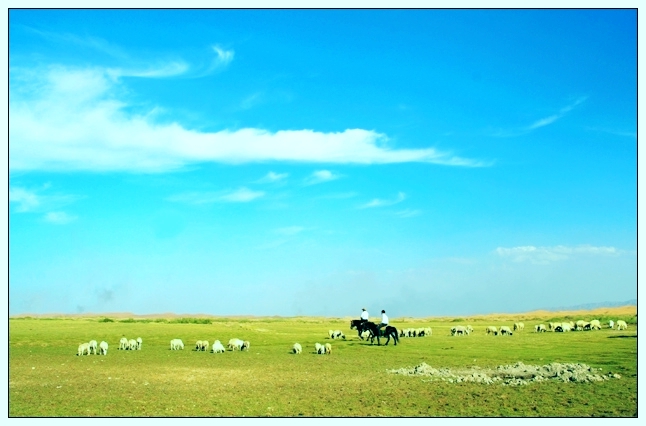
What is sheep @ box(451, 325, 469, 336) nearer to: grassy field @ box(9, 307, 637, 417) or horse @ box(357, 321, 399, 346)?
horse @ box(357, 321, 399, 346)

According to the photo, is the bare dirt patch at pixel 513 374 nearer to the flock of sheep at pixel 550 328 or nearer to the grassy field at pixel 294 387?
the grassy field at pixel 294 387

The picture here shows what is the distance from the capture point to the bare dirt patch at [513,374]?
1967cm

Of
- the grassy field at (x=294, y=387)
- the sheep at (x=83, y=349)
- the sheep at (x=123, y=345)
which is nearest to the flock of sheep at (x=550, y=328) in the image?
the grassy field at (x=294, y=387)

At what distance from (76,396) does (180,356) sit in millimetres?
13497

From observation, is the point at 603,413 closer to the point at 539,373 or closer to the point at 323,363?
the point at 539,373

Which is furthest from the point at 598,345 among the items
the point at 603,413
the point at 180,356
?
the point at 180,356

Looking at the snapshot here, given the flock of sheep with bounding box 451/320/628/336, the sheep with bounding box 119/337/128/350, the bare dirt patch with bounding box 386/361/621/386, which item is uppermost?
the bare dirt patch with bounding box 386/361/621/386

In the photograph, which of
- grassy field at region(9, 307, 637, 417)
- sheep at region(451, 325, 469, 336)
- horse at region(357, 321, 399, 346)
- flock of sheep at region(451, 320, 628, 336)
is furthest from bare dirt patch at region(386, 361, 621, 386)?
flock of sheep at region(451, 320, 628, 336)

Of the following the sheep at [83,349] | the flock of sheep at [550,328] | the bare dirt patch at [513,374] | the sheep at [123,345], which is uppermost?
the bare dirt patch at [513,374]

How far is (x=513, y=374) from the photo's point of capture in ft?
68.1

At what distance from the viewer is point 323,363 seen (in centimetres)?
2675

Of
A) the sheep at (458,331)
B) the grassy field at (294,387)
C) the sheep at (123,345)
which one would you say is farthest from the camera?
the sheep at (458,331)

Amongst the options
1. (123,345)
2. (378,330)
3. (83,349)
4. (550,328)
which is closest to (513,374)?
(378,330)

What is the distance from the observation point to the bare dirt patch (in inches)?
774
